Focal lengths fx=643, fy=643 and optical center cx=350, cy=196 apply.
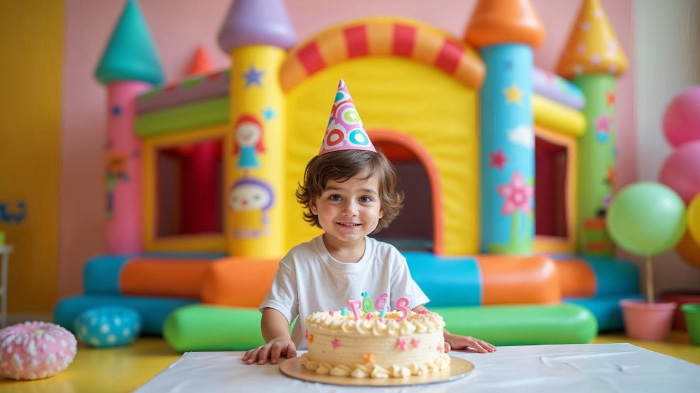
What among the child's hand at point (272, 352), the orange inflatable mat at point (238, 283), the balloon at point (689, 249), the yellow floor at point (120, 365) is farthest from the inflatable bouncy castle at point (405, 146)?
the child's hand at point (272, 352)

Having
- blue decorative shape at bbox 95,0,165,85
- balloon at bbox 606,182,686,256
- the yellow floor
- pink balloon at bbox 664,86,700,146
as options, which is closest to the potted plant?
balloon at bbox 606,182,686,256

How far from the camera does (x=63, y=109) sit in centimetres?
545

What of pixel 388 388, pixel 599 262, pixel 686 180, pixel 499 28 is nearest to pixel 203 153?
pixel 499 28

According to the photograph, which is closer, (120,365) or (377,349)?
(377,349)

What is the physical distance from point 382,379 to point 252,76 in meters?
2.89

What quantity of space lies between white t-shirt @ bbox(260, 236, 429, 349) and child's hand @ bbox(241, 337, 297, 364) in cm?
16

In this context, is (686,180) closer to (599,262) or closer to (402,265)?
(599,262)

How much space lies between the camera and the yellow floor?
277cm

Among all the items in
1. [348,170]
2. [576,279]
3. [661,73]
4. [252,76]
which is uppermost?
[661,73]

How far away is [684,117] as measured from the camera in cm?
427

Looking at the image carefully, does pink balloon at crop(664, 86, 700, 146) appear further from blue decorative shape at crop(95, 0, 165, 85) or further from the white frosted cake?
blue decorative shape at crop(95, 0, 165, 85)

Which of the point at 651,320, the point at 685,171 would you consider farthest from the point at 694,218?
the point at 651,320

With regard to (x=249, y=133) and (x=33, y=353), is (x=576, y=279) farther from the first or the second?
(x=33, y=353)

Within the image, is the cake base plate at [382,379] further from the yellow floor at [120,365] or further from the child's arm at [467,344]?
the yellow floor at [120,365]
